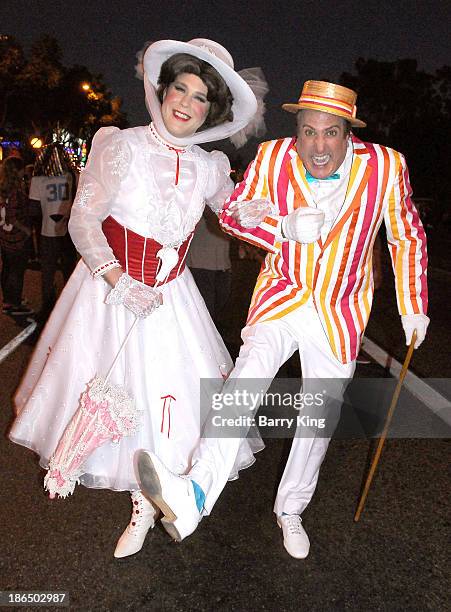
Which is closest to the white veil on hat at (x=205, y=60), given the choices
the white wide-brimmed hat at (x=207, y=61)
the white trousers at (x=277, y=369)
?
the white wide-brimmed hat at (x=207, y=61)

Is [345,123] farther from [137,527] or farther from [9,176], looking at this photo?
[9,176]

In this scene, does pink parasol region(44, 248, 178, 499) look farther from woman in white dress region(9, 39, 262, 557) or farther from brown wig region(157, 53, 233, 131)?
brown wig region(157, 53, 233, 131)

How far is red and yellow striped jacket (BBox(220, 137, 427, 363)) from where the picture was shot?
9.68 ft

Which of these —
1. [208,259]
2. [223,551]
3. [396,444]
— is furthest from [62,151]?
[223,551]

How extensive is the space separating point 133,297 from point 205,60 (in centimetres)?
122

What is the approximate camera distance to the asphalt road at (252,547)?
2686 millimetres

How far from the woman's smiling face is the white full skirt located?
30.9 inches

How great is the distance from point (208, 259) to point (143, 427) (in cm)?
296

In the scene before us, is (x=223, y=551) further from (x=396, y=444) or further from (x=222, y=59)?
(x=222, y=59)

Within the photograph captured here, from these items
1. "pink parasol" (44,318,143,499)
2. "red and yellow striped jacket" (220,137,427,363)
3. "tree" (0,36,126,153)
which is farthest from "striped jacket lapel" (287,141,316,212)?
"tree" (0,36,126,153)

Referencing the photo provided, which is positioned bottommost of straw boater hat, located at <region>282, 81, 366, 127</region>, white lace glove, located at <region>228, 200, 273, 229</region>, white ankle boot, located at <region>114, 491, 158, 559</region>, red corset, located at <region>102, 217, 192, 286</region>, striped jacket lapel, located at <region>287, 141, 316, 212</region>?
white ankle boot, located at <region>114, 491, 158, 559</region>

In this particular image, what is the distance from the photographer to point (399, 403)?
5.20 metres

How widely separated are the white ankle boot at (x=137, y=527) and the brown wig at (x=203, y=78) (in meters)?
1.94

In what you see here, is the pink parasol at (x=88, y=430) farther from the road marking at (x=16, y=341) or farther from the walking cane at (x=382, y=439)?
the road marking at (x=16, y=341)
